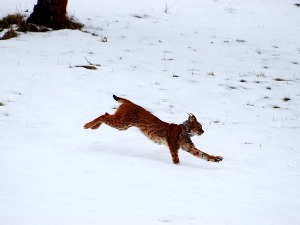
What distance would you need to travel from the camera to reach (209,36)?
14.5 meters

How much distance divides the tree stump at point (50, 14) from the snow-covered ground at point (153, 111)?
410mm

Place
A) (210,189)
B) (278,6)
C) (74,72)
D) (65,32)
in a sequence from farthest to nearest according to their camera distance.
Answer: (278,6) → (65,32) → (74,72) → (210,189)

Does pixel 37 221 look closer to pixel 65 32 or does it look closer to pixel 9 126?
pixel 9 126

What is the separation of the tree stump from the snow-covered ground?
0.41 m

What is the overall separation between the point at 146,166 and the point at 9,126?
240 cm

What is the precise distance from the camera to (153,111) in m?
9.07

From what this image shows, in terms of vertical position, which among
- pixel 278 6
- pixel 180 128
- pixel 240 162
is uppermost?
pixel 278 6

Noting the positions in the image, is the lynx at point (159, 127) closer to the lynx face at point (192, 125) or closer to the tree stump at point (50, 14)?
the lynx face at point (192, 125)

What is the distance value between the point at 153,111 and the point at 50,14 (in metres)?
5.42

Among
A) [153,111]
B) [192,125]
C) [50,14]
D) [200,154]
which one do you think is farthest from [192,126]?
[50,14]

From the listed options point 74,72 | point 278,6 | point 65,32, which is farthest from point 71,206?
point 278,6

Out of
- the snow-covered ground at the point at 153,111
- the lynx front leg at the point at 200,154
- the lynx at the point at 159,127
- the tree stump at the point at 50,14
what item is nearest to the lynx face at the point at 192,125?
the lynx at the point at 159,127

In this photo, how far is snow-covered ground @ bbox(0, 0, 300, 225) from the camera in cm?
480

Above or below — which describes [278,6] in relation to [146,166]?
above
